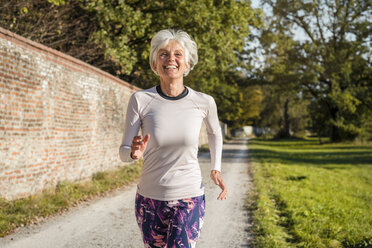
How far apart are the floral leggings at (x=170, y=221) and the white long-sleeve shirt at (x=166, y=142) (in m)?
0.05

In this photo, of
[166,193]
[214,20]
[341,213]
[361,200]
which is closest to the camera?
[166,193]

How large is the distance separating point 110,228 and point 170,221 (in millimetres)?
3428

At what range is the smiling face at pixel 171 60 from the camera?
2.43 metres

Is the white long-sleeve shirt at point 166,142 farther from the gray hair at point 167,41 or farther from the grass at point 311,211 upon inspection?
the grass at point 311,211

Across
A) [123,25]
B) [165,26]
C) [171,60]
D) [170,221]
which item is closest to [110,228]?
[170,221]

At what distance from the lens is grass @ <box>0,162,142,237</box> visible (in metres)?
5.46

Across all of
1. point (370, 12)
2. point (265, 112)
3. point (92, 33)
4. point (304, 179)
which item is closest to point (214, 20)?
point (92, 33)

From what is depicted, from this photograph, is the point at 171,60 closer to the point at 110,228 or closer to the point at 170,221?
the point at 170,221

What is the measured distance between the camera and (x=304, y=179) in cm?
1129

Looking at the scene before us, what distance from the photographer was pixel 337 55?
95.2ft

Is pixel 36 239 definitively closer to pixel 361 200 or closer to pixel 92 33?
pixel 361 200

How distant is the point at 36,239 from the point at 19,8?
718 cm

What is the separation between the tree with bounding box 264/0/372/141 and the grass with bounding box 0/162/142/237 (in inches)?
956

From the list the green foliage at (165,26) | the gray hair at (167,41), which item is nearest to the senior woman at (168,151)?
the gray hair at (167,41)
